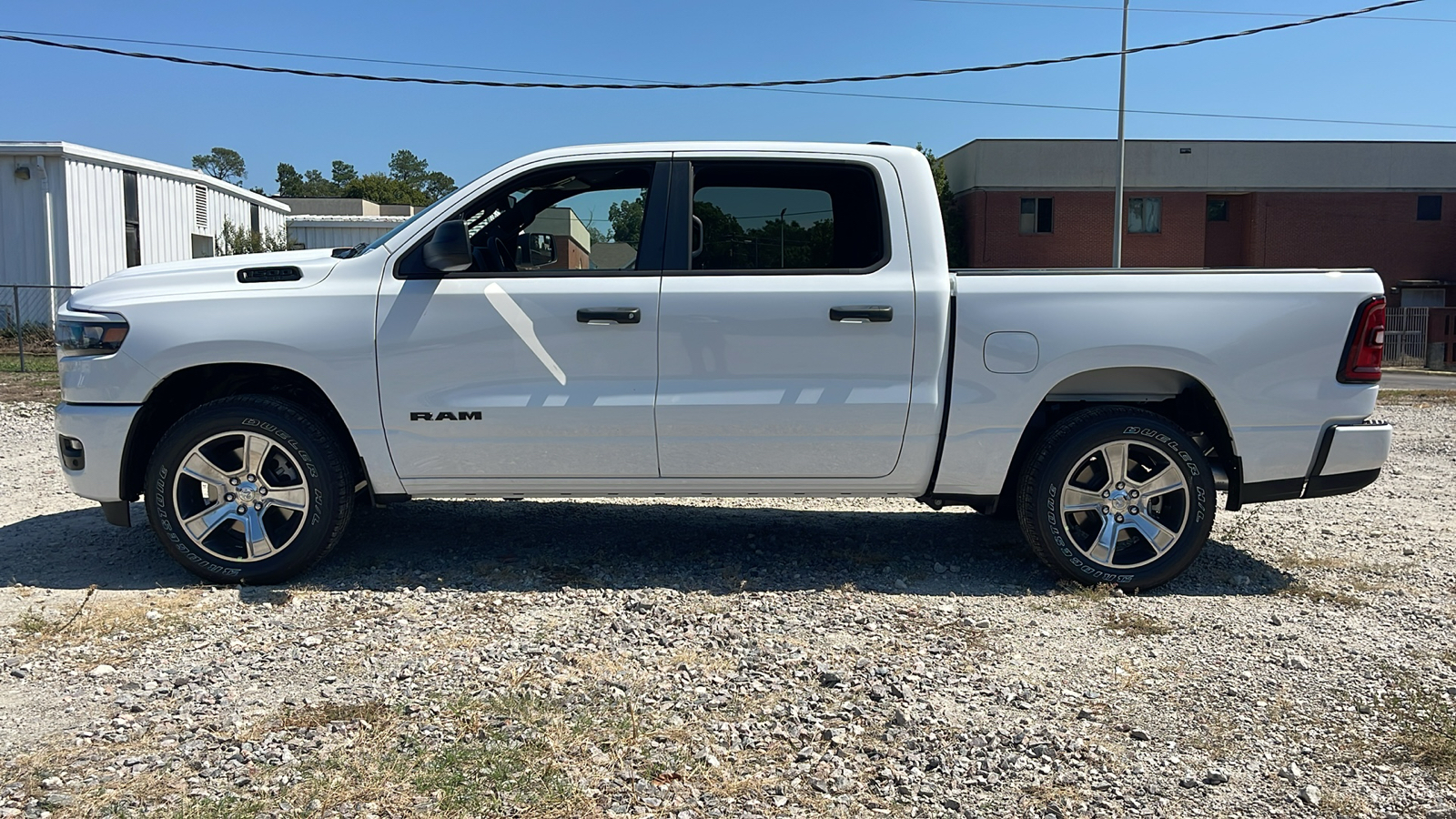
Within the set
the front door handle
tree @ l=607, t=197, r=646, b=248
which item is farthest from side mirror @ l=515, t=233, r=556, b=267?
the front door handle

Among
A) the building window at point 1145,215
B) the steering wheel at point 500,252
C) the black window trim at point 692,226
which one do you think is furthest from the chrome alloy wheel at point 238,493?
the building window at point 1145,215

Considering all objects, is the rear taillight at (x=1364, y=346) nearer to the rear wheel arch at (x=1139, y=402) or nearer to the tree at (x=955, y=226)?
the rear wheel arch at (x=1139, y=402)

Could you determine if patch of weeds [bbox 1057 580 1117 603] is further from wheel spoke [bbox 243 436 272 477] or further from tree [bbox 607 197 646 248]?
wheel spoke [bbox 243 436 272 477]

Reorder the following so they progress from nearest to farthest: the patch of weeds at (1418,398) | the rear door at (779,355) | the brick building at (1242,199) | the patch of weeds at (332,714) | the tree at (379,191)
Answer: the patch of weeds at (332,714) < the rear door at (779,355) < the patch of weeds at (1418,398) < the brick building at (1242,199) < the tree at (379,191)

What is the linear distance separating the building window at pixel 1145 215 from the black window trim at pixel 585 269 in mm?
38334

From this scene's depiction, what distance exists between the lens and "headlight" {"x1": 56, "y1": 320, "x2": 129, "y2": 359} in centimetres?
484

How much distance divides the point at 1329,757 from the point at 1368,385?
232cm

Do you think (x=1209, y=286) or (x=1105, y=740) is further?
(x=1209, y=286)

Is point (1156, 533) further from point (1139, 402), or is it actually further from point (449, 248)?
point (449, 248)

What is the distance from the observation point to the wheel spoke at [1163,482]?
16.1 ft

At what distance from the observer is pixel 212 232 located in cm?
2688

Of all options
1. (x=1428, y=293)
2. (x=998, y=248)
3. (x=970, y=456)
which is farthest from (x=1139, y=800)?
(x=1428, y=293)

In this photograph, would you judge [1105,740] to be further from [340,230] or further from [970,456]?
[340,230]

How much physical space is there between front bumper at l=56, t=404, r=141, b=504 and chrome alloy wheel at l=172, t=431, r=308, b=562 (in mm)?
307
